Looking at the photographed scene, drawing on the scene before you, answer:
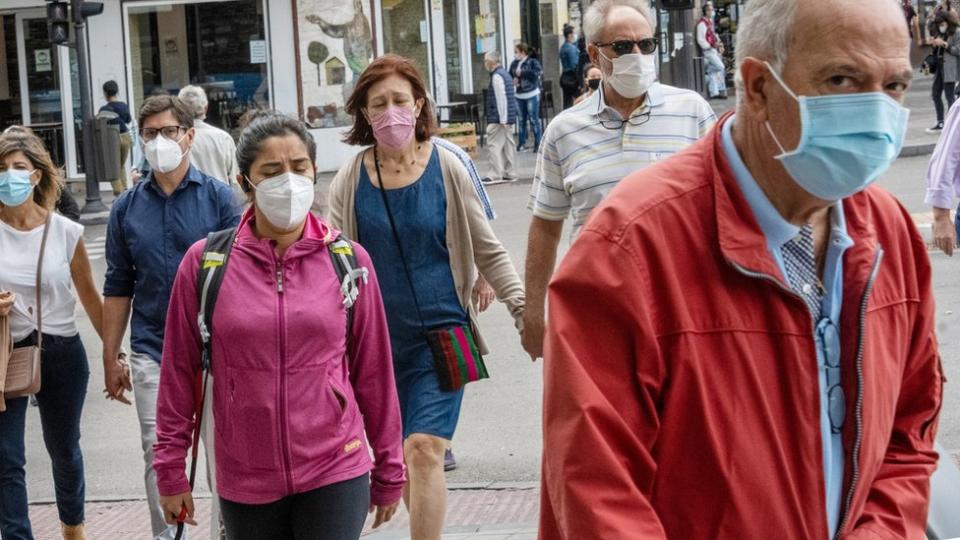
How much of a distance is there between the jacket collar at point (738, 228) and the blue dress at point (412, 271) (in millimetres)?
3295

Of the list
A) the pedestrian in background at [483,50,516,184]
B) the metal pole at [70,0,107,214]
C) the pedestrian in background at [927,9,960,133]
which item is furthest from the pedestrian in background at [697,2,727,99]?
the metal pole at [70,0,107,214]

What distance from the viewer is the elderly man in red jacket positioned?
2.37 meters

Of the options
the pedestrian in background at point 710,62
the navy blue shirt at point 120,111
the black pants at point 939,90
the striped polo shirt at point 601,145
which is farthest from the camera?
the pedestrian in background at point 710,62

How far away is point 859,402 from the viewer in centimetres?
252

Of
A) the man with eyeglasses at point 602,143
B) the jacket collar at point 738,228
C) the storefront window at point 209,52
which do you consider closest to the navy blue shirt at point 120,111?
the storefront window at point 209,52

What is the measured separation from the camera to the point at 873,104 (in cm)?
246

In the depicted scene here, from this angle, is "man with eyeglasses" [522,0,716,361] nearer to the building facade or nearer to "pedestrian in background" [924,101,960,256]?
"pedestrian in background" [924,101,960,256]

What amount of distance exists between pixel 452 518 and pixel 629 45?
222 centimetres

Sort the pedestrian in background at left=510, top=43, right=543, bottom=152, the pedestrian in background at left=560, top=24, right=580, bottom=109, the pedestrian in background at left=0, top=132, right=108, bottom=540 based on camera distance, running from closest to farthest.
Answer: the pedestrian in background at left=0, top=132, right=108, bottom=540 < the pedestrian in background at left=510, top=43, right=543, bottom=152 < the pedestrian in background at left=560, top=24, right=580, bottom=109

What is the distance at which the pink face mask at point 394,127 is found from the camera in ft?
19.6

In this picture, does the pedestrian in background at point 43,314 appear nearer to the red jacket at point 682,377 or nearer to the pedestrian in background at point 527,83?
the red jacket at point 682,377

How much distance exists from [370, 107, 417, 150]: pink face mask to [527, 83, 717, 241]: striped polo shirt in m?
0.53

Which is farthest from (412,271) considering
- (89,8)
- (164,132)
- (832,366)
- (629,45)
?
(89,8)

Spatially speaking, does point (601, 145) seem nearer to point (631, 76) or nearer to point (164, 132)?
point (631, 76)
